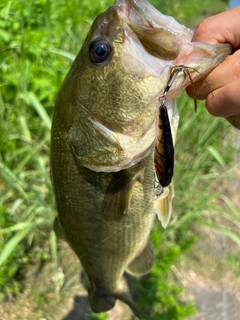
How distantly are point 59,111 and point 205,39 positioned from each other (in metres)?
0.52

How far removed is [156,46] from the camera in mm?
986

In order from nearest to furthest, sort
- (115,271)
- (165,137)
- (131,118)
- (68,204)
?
(165,137)
(131,118)
(68,204)
(115,271)

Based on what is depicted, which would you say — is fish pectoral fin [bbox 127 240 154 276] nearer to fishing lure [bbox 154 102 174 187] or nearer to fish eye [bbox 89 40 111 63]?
fishing lure [bbox 154 102 174 187]

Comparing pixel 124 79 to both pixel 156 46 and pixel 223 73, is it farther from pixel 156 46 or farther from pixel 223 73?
pixel 223 73

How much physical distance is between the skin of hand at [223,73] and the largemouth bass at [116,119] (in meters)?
0.04

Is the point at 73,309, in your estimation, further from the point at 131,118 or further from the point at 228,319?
the point at 131,118

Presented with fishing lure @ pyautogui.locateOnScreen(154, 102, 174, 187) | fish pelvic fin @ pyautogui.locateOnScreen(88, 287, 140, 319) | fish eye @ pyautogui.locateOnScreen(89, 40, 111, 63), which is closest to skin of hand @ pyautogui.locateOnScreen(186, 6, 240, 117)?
fishing lure @ pyautogui.locateOnScreen(154, 102, 174, 187)

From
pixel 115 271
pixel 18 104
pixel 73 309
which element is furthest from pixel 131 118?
pixel 73 309

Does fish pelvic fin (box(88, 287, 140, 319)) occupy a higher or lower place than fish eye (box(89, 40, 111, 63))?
lower

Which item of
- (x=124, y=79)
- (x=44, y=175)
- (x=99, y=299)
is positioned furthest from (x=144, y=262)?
(x=124, y=79)

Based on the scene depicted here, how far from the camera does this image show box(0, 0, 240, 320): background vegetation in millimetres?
2133

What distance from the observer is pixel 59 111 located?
121 cm

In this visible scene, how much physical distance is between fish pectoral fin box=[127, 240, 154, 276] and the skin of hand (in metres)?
0.87

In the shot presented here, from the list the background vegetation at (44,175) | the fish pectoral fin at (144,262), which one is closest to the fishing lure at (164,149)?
the fish pectoral fin at (144,262)
